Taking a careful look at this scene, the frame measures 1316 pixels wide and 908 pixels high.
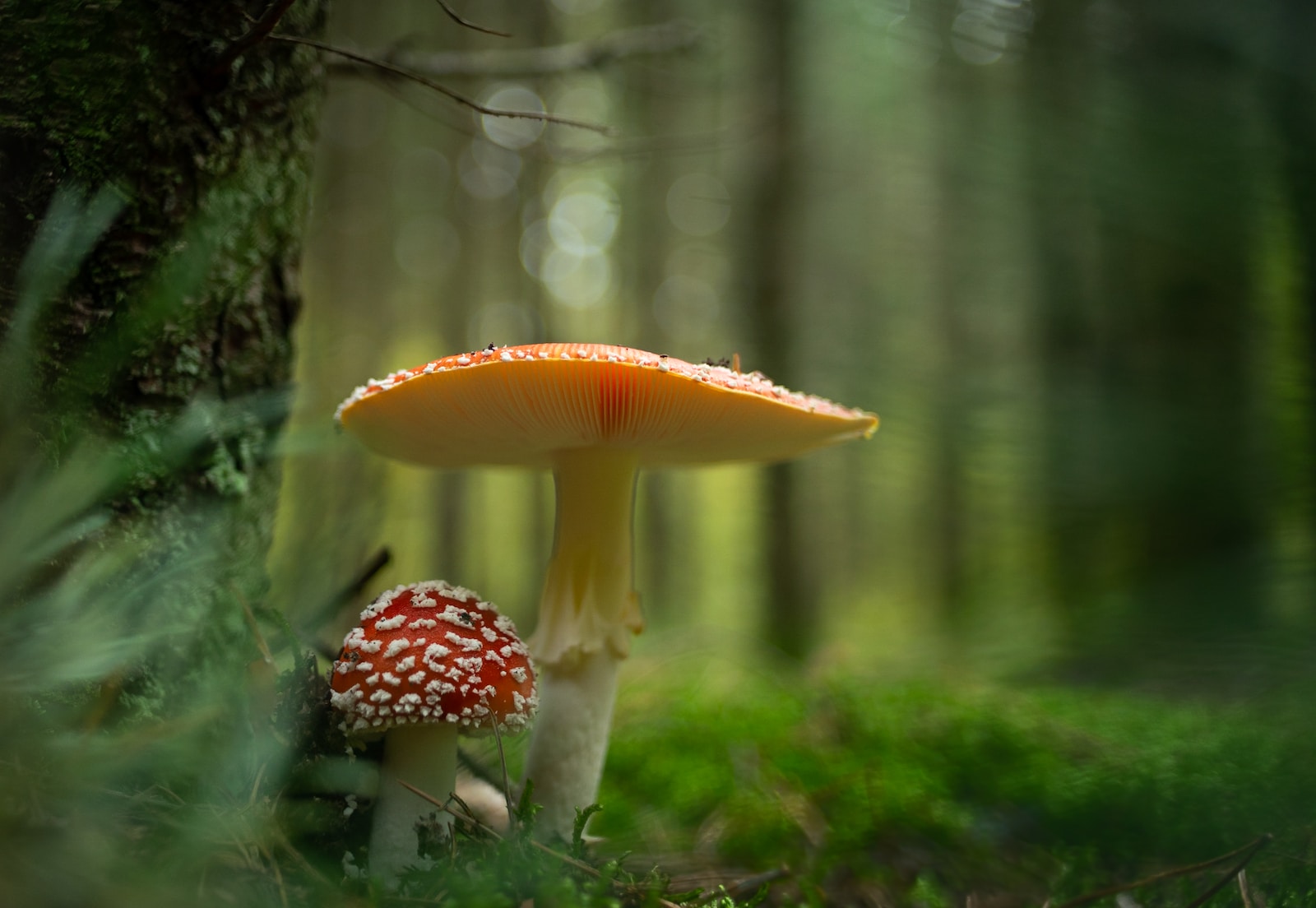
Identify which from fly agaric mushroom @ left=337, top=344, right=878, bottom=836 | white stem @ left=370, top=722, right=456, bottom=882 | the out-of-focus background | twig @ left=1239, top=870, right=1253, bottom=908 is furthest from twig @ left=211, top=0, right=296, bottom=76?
twig @ left=1239, top=870, right=1253, bottom=908

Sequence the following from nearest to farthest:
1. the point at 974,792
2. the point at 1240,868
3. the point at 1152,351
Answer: the point at 1152,351, the point at 1240,868, the point at 974,792

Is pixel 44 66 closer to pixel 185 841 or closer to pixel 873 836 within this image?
pixel 185 841

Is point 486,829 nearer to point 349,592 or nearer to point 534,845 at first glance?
point 534,845

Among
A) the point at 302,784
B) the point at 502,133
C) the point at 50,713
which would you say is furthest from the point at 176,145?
the point at 302,784

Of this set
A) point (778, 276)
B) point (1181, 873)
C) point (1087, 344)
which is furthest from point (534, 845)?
point (778, 276)

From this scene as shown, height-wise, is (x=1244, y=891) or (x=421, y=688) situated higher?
(x=421, y=688)

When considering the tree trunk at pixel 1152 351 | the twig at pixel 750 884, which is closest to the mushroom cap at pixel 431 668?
the twig at pixel 750 884
